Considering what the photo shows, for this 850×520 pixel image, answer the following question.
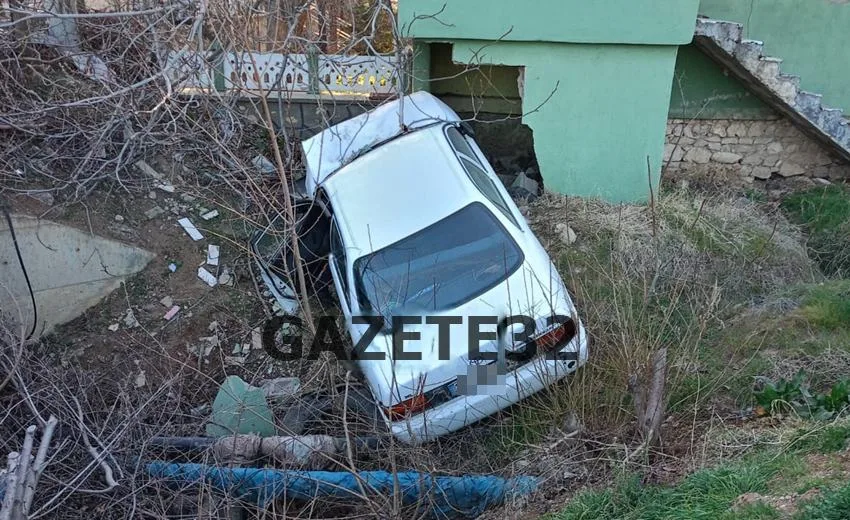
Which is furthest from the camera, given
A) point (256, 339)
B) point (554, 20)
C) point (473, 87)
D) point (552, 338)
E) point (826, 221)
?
point (473, 87)

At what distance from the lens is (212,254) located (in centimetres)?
664

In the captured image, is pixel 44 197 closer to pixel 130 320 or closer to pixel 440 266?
pixel 130 320

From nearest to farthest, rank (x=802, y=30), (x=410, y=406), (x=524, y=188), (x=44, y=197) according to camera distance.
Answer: (x=410, y=406) < (x=44, y=197) < (x=524, y=188) < (x=802, y=30)

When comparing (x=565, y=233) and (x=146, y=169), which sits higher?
(x=146, y=169)

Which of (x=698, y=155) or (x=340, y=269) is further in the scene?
(x=698, y=155)

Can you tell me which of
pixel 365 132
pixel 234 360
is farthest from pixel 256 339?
pixel 365 132

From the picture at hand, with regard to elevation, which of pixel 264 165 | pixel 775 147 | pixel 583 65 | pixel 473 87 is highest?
pixel 583 65

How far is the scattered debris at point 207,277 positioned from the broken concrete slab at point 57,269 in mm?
652

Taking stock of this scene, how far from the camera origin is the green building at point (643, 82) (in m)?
7.00

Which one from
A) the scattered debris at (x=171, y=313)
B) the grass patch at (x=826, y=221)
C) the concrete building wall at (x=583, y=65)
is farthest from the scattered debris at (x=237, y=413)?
the grass patch at (x=826, y=221)

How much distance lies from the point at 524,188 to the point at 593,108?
120 centimetres

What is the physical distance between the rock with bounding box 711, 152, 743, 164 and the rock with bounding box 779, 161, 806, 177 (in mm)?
583

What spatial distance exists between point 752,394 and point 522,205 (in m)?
3.65

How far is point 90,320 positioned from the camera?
20.5 ft
